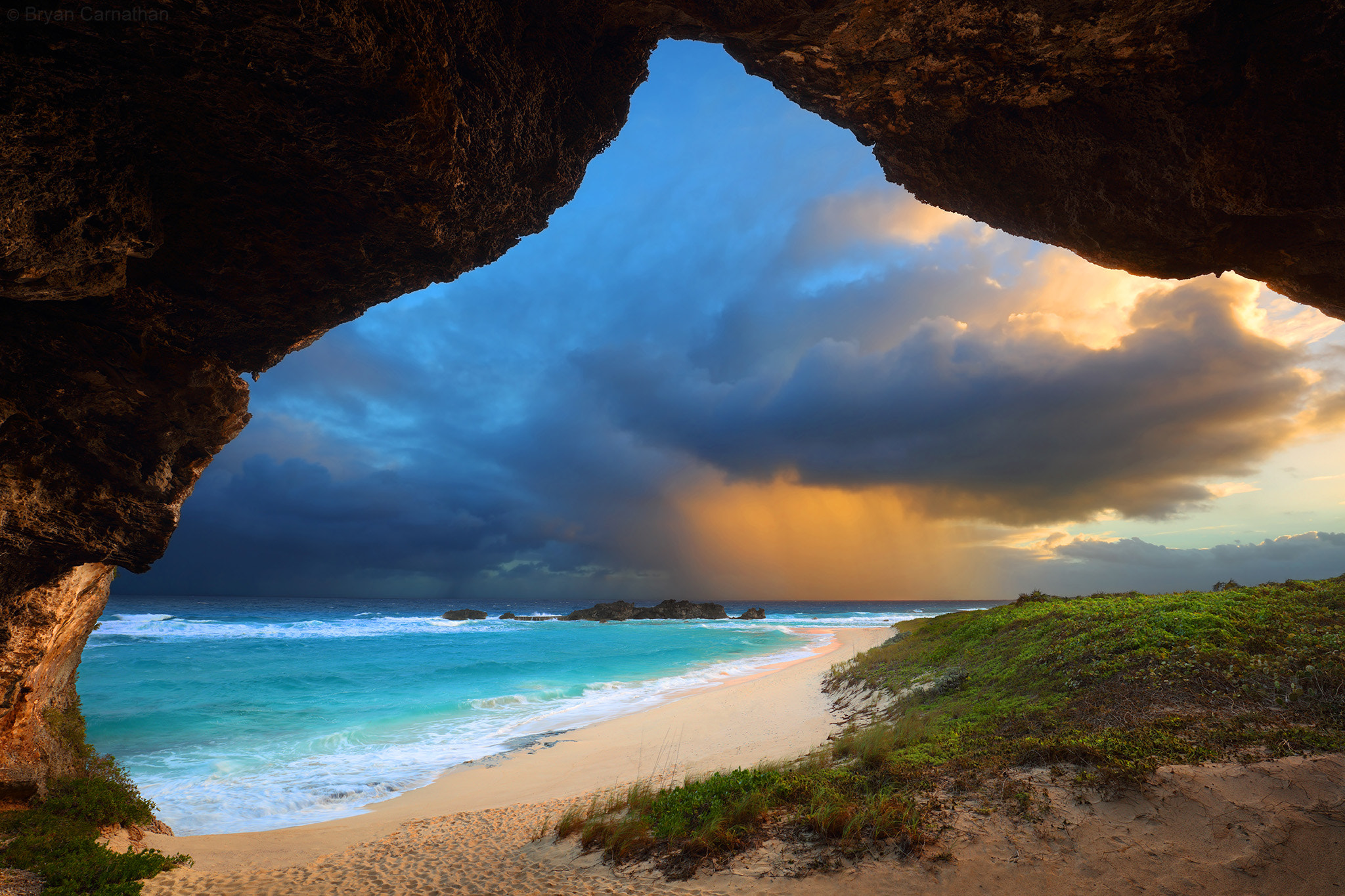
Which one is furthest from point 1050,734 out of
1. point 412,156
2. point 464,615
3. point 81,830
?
point 464,615

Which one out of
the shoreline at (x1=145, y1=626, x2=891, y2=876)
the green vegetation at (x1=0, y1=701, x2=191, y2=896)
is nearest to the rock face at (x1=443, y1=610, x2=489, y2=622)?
the shoreline at (x1=145, y1=626, x2=891, y2=876)

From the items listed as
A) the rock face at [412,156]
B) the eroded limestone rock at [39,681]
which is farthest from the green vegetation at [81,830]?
the rock face at [412,156]

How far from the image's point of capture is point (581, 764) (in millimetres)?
12227

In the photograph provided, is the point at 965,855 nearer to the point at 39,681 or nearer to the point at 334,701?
the point at 39,681

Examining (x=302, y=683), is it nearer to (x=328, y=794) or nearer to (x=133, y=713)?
(x=133, y=713)

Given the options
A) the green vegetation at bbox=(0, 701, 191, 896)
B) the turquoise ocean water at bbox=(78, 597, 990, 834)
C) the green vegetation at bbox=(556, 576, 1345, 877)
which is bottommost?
the turquoise ocean water at bbox=(78, 597, 990, 834)

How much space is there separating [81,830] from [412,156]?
368 inches

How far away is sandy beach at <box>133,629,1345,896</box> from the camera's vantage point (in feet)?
16.2

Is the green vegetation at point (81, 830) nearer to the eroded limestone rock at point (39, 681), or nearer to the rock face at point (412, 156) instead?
the eroded limestone rock at point (39, 681)

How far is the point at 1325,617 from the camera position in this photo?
891 cm

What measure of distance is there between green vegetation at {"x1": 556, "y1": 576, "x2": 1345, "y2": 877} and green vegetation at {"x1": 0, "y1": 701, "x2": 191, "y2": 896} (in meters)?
4.76

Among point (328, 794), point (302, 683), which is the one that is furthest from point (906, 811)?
point (302, 683)

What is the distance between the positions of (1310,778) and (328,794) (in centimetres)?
1477

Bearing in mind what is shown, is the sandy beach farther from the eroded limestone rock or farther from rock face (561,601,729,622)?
rock face (561,601,729,622)
